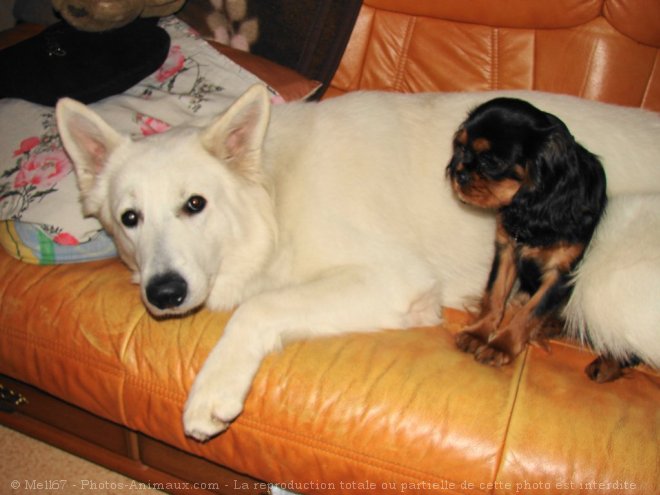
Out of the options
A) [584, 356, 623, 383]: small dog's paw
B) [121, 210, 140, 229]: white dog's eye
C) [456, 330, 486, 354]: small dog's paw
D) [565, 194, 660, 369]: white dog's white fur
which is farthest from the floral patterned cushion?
[584, 356, 623, 383]: small dog's paw

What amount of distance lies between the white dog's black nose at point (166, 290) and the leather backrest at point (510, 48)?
179 cm

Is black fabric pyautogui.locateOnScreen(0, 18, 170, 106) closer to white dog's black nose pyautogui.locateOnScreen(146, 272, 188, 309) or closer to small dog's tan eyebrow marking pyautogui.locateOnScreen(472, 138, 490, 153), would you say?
white dog's black nose pyautogui.locateOnScreen(146, 272, 188, 309)

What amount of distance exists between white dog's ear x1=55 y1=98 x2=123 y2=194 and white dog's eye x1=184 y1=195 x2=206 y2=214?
379 millimetres

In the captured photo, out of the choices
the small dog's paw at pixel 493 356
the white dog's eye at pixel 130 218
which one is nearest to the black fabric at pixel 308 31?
the white dog's eye at pixel 130 218

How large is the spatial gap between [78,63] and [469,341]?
2094mm

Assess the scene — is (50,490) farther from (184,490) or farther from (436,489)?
(436,489)

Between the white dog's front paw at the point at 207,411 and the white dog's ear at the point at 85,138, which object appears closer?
the white dog's front paw at the point at 207,411

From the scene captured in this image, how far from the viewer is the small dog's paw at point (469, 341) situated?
1956 mm

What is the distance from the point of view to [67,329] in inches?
80.7

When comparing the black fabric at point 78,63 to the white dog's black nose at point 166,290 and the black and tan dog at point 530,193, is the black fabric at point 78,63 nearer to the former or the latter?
the white dog's black nose at point 166,290

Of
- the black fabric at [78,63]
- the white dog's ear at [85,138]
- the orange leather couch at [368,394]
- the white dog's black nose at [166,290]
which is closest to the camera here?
the orange leather couch at [368,394]

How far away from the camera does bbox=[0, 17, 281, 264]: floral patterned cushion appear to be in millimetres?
2211

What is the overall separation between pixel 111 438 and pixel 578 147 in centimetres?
211

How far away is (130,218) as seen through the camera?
1.92 metres
